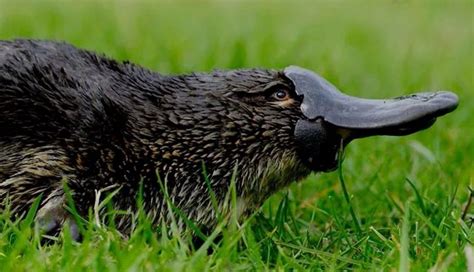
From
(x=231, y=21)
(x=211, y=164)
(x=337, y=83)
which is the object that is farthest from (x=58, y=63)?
(x=231, y=21)

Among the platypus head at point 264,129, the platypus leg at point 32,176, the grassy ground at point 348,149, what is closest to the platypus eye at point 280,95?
the platypus head at point 264,129

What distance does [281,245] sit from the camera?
10.9 feet

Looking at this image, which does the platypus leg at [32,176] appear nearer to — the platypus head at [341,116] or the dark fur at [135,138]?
the dark fur at [135,138]

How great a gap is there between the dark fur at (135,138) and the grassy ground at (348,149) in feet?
0.46

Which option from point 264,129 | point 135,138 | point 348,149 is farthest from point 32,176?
point 348,149

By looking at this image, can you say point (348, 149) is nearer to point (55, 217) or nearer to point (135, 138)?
Result: point (135, 138)

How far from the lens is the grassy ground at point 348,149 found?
2.99 metres

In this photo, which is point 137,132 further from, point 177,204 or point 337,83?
point 337,83

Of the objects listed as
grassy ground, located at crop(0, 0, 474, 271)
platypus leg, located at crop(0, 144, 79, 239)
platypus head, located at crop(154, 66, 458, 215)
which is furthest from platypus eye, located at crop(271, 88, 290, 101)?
platypus leg, located at crop(0, 144, 79, 239)

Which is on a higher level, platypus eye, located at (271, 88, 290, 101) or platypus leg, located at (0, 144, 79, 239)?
platypus eye, located at (271, 88, 290, 101)

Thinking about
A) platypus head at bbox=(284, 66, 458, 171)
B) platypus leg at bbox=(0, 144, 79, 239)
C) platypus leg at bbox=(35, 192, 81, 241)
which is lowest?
platypus leg at bbox=(35, 192, 81, 241)

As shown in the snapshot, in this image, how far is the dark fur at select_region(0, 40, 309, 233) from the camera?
337cm

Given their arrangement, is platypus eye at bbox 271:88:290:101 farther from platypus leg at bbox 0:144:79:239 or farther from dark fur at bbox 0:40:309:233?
platypus leg at bbox 0:144:79:239

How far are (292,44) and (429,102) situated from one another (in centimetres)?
401
